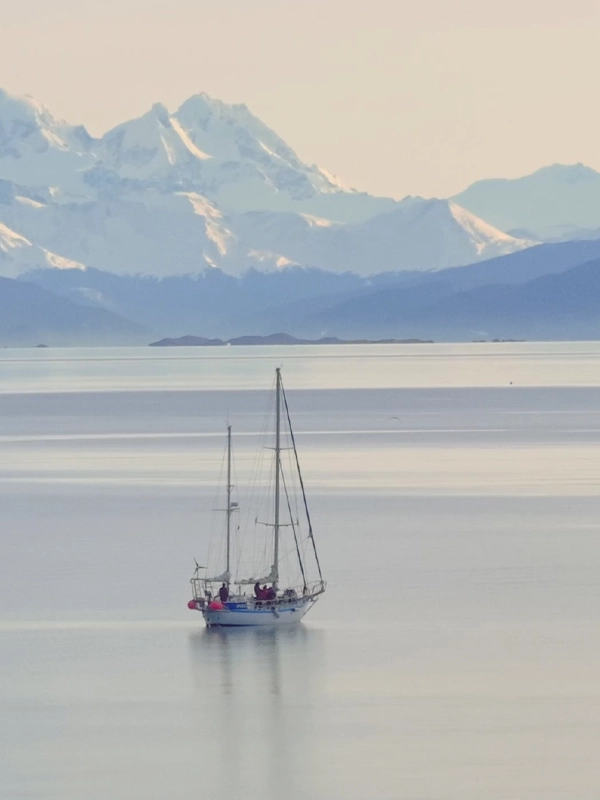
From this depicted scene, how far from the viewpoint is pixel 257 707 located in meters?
31.9

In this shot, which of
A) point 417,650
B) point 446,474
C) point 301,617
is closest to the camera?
point 417,650

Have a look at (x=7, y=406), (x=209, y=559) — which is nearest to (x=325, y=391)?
(x=7, y=406)

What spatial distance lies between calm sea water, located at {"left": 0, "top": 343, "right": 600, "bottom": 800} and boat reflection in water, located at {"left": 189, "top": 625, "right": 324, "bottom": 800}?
0.06 metres

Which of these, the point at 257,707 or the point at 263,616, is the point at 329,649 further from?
the point at 257,707

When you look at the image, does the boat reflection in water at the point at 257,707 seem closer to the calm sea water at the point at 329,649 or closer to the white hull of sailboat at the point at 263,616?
the calm sea water at the point at 329,649

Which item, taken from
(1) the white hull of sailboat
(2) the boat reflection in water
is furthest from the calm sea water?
(1) the white hull of sailboat

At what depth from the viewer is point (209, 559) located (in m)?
48.9

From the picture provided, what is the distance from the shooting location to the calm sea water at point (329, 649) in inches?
1100

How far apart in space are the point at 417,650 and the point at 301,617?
4.36m

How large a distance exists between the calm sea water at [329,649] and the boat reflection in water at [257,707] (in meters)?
0.06

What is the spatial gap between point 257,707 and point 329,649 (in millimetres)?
4805

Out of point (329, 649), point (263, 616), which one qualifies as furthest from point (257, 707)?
point (263, 616)

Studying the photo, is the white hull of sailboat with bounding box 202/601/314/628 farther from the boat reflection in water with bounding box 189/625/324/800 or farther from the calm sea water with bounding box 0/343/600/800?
the calm sea water with bounding box 0/343/600/800

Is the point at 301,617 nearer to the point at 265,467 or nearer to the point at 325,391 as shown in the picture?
the point at 265,467
